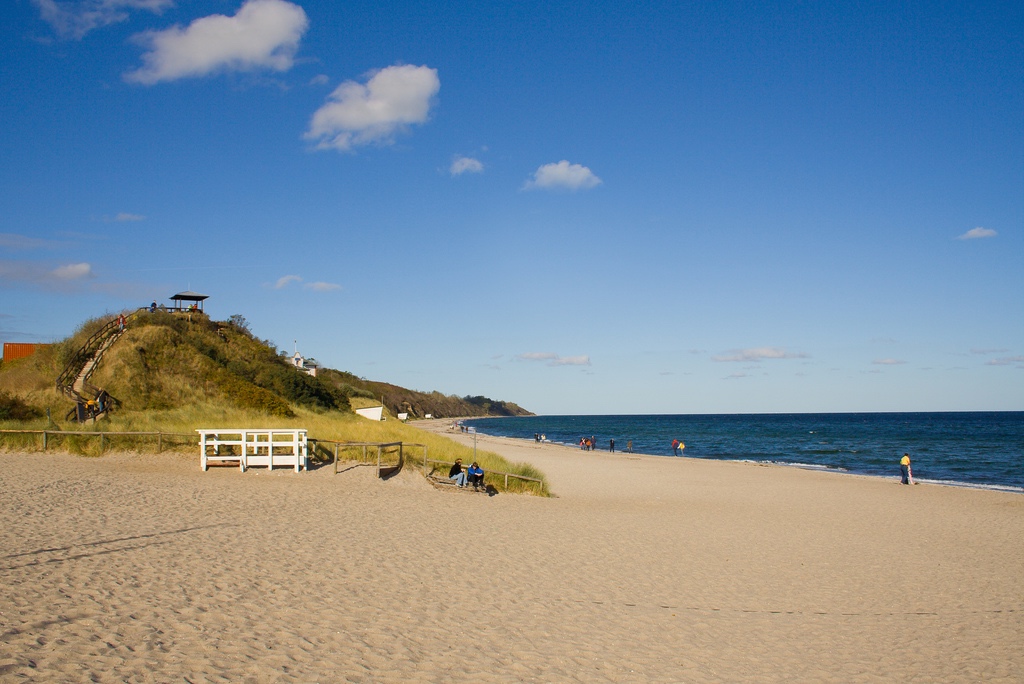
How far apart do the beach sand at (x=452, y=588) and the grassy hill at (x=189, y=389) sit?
5737 millimetres

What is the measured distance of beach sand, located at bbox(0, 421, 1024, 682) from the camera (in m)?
6.70

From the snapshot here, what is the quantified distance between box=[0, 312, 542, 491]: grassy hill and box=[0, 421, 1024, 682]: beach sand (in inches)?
226

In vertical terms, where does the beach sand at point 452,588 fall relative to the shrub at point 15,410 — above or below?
below

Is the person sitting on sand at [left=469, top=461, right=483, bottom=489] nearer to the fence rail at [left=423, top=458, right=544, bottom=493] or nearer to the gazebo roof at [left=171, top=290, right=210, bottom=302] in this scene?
the fence rail at [left=423, top=458, right=544, bottom=493]

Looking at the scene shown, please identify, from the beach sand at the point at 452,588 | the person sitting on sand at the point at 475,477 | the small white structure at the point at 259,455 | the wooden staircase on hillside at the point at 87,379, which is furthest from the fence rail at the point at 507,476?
the wooden staircase on hillside at the point at 87,379

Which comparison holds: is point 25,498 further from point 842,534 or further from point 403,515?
point 842,534

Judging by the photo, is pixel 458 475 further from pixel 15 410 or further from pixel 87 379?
pixel 87 379

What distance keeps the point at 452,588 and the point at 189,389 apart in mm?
26366

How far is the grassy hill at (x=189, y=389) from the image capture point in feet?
Result: 80.9

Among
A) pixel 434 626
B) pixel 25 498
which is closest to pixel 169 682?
pixel 434 626

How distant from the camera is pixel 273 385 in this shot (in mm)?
39875

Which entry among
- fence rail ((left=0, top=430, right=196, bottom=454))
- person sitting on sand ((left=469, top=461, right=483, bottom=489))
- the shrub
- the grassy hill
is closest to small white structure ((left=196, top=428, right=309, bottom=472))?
fence rail ((left=0, top=430, right=196, bottom=454))

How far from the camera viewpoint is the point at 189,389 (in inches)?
1265

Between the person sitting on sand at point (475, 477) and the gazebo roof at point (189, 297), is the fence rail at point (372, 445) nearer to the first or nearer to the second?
the person sitting on sand at point (475, 477)
